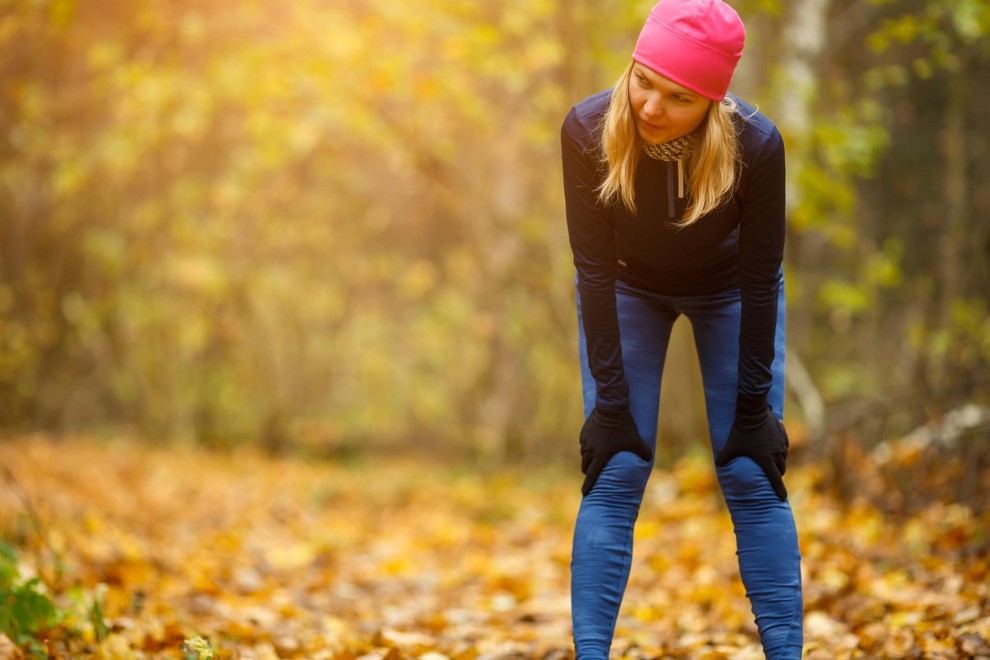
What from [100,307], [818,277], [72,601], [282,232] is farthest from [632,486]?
[100,307]

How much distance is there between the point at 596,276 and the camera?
269 cm

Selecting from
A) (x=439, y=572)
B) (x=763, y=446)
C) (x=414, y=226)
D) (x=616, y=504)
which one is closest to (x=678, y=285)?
(x=763, y=446)

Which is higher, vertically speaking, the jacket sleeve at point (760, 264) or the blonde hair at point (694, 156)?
the blonde hair at point (694, 156)

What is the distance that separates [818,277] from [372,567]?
8.09m

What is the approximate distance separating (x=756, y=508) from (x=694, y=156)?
98 centimetres

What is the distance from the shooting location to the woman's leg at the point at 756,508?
2645 mm

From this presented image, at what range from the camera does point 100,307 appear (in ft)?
46.8

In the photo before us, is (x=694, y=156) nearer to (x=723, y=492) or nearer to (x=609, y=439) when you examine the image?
(x=609, y=439)

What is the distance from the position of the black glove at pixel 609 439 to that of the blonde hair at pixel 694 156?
57 cm

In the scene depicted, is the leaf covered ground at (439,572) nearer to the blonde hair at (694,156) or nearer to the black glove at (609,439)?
the black glove at (609,439)

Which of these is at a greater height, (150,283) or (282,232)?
(282,232)

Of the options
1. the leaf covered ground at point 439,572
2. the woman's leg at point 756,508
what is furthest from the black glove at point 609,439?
the leaf covered ground at point 439,572

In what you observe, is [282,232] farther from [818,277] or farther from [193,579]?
[193,579]

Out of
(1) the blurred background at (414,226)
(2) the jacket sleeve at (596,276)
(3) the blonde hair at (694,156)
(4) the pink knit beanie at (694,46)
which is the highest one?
(1) the blurred background at (414,226)
